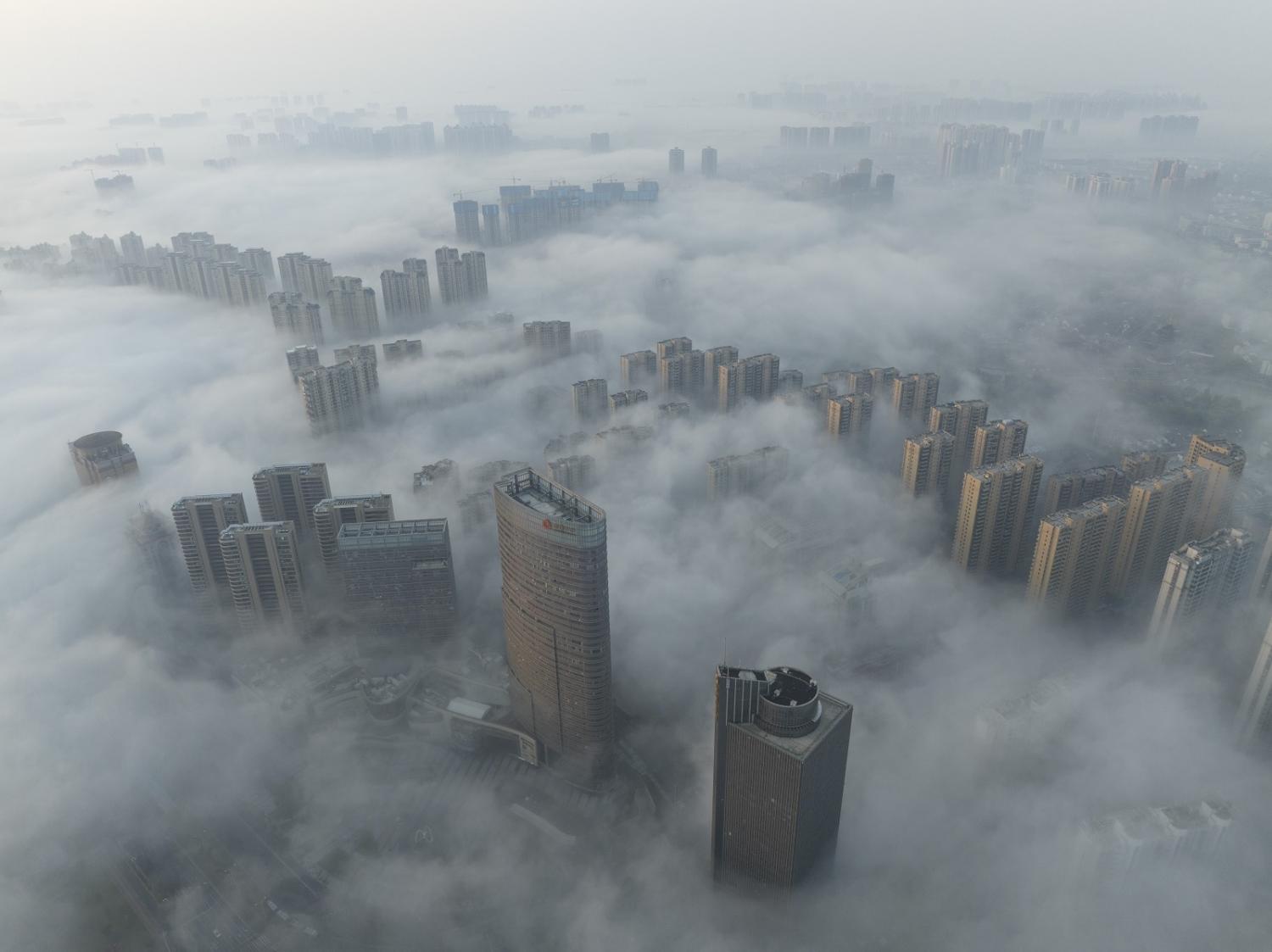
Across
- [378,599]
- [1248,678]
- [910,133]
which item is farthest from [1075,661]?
[910,133]

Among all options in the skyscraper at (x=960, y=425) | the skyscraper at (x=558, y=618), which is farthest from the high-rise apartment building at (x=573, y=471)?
the skyscraper at (x=960, y=425)

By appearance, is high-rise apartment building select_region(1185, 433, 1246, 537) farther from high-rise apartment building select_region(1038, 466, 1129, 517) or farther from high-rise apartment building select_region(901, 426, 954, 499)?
high-rise apartment building select_region(901, 426, 954, 499)

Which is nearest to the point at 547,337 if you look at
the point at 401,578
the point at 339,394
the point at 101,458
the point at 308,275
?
the point at 339,394

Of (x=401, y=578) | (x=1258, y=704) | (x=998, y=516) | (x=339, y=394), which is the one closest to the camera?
(x=1258, y=704)

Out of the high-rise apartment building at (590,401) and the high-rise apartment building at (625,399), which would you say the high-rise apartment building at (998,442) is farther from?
the high-rise apartment building at (590,401)

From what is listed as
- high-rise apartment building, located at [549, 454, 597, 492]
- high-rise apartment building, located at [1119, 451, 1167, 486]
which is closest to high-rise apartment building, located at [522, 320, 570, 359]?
high-rise apartment building, located at [549, 454, 597, 492]

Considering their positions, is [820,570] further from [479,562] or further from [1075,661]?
[479,562]

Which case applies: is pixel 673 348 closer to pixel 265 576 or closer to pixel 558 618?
pixel 265 576
